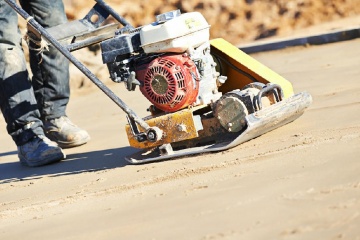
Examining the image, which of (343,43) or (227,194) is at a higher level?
(227,194)

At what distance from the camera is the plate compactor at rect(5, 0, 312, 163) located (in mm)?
4723

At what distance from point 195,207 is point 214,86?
1441 mm

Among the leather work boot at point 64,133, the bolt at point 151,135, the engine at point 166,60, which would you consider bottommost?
the leather work boot at point 64,133

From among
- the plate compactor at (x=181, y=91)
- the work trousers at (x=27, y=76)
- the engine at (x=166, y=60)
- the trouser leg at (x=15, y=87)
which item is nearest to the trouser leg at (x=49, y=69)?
the work trousers at (x=27, y=76)

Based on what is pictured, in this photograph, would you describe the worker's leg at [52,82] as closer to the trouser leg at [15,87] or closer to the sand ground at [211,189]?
the sand ground at [211,189]

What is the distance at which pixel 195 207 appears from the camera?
12.1ft

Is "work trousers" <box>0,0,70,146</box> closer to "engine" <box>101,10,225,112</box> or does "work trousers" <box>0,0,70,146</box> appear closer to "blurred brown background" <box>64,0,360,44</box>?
"engine" <box>101,10,225,112</box>

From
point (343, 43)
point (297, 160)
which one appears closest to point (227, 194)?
point (297, 160)

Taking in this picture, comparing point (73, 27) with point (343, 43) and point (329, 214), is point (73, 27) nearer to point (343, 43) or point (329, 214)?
point (329, 214)

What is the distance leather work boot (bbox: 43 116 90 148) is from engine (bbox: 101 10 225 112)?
1.19 metres

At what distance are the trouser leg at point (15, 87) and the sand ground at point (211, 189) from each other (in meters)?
0.27

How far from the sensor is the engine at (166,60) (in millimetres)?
4707

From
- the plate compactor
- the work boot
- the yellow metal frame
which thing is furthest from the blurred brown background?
the plate compactor

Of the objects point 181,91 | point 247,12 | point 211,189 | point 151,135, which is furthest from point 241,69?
point 247,12
